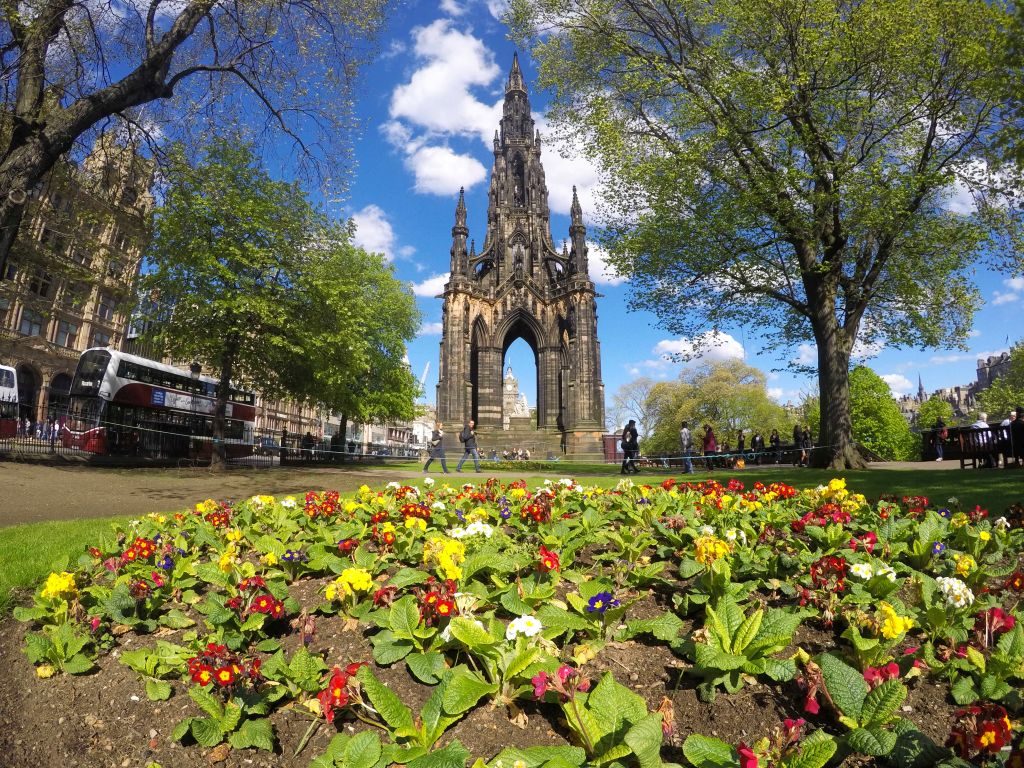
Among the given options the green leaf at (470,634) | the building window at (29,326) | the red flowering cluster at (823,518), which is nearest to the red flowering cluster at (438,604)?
the green leaf at (470,634)

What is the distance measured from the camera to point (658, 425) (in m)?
63.8

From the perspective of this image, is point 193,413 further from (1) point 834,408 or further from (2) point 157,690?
(1) point 834,408

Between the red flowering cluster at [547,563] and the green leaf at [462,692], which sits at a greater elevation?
the red flowering cluster at [547,563]

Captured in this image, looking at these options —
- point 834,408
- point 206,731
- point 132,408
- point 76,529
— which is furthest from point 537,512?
point 132,408

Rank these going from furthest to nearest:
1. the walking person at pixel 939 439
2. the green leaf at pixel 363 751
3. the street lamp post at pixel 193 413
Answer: the street lamp post at pixel 193 413 → the walking person at pixel 939 439 → the green leaf at pixel 363 751

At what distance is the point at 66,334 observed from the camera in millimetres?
40438

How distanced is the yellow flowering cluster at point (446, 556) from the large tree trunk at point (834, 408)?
14.3 m

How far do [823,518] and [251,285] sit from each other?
723 inches

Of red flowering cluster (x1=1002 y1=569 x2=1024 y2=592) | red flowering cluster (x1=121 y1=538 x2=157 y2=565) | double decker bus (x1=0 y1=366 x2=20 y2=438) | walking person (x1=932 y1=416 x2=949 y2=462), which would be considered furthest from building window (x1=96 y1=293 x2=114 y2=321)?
walking person (x1=932 y1=416 x2=949 y2=462)

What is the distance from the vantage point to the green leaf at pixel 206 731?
2275 millimetres

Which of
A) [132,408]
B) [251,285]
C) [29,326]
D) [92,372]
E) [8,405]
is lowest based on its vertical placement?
[8,405]

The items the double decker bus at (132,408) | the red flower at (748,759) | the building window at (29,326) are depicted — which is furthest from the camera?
the building window at (29,326)

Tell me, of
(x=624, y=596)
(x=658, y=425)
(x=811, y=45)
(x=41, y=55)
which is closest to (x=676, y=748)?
(x=624, y=596)

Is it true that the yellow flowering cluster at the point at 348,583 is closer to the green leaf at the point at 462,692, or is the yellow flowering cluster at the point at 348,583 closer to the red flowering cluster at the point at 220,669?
the red flowering cluster at the point at 220,669
